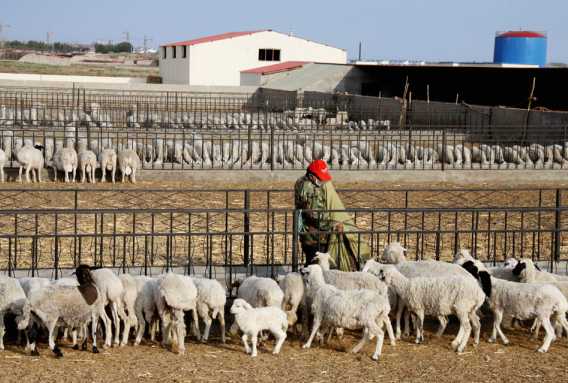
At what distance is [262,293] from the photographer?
829cm

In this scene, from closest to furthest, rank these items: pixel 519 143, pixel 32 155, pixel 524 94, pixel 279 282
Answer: pixel 279 282, pixel 32 155, pixel 519 143, pixel 524 94

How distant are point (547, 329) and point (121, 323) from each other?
373cm

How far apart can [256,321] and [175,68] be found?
4515 cm

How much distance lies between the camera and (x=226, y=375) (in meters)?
7.46

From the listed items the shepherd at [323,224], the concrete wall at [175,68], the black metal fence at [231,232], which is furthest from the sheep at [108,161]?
the concrete wall at [175,68]

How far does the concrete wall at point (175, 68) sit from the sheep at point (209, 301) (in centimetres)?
4217

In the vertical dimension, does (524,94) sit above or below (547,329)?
above

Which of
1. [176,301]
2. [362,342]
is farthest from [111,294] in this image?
[362,342]

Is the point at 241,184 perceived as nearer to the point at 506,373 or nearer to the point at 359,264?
the point at 359,264

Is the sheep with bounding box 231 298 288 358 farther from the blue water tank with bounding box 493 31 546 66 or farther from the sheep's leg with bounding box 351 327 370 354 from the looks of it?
the blue water tank with bounding box 493 31 546 66

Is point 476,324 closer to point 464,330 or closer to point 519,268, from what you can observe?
point 464,330

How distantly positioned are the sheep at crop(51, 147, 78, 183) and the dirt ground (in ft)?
36.6

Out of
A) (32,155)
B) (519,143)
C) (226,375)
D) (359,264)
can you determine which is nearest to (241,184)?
(32,155)

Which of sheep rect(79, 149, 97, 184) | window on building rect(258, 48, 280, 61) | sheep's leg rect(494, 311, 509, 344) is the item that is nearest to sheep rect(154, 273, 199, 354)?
sheep's leg rect(494, 311, 509, 344)
